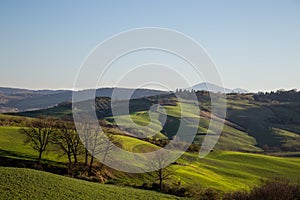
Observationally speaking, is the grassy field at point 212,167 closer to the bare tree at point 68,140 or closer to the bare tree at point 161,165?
the bare tree at point 161,165

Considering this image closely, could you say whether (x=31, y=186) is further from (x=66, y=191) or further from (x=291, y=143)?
(x=291, y=143)

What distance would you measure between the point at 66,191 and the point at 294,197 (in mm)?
33930

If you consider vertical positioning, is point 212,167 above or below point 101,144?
below

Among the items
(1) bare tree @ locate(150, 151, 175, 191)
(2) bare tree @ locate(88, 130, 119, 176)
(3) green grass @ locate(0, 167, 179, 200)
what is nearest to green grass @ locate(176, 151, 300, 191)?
(1) bare tree @ locate(150, 151, 175, 191)

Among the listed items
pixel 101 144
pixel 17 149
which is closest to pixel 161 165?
pixel 101 144

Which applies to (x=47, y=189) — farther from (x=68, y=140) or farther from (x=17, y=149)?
A: (x=17, y=149)

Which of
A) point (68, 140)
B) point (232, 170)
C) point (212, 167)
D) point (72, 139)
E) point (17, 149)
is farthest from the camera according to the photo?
point (212, 167)

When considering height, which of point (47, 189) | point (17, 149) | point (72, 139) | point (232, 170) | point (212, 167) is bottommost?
point (232, 170)

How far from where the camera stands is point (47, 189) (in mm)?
38250

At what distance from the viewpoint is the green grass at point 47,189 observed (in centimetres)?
3550

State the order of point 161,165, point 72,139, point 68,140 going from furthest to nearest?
point 72,139 → point 68,140 → point 161,165

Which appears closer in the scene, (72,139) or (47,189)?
(47,189)

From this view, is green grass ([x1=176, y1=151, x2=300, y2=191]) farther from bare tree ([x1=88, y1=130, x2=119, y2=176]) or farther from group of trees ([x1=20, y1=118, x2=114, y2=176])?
group of trees ([x1=20, y1=118, x2=114, y2=176])

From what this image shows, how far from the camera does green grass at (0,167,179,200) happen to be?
3550cm
